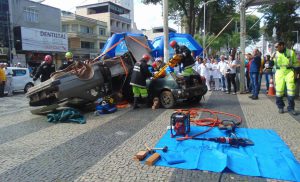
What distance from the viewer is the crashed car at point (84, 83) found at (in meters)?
8.18

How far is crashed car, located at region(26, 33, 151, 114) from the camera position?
8.18 meters

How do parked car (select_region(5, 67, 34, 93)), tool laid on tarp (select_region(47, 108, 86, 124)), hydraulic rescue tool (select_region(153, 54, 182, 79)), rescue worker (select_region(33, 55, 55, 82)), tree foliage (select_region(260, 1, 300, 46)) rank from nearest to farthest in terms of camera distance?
tool laid on tarp (select_region(47, 108, 86, 124)) → hydraulic rescue tool (select_region(153, 54, 182, 79)) → rescue worker (select_region(33, 55, 55, 82)) → parked car (select_region(5, 67, 34, 93)) → tree foliage (select_region(260, 1, 300, 46))

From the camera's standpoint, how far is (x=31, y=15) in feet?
112

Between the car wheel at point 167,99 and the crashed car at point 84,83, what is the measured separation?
1484 mm

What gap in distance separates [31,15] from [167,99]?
99.8 feet

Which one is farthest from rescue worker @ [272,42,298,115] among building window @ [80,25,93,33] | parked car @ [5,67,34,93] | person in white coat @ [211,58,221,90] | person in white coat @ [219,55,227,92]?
building window @ [80,25,93,33]

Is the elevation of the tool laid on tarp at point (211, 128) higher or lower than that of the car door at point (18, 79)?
lower

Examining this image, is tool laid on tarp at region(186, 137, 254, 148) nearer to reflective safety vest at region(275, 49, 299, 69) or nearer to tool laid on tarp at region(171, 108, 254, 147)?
tool laid on tarp at region(171, 108, 254, 147)

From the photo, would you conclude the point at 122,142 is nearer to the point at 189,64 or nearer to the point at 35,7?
the point at 189,64

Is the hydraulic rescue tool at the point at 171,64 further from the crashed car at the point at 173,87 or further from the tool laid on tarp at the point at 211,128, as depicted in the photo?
the tool laid on tarp at the point at 211,128

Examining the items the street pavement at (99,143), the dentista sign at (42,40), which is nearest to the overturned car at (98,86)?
the street pavement at (99,143)

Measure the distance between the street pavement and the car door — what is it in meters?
7.60

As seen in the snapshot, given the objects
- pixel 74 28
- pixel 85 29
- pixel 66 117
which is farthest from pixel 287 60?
pixel 85 29

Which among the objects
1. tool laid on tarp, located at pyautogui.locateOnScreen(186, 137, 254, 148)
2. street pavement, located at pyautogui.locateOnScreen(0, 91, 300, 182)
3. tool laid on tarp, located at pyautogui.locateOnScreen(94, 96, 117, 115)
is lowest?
street pavement, located at pyautogui.locateOnScreen(0, 91, 300, 182)
